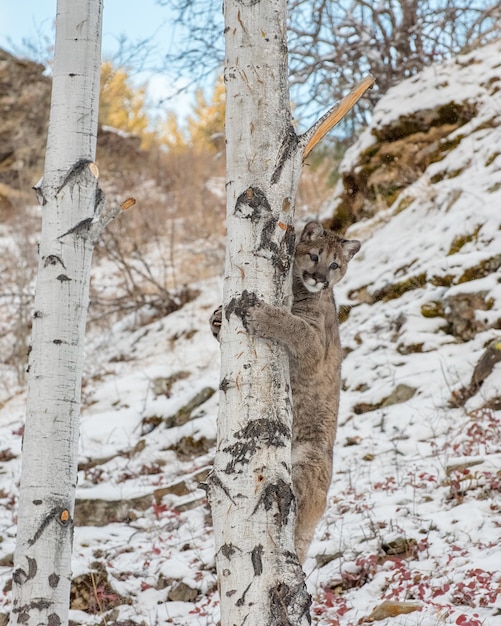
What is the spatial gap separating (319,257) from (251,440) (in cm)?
250

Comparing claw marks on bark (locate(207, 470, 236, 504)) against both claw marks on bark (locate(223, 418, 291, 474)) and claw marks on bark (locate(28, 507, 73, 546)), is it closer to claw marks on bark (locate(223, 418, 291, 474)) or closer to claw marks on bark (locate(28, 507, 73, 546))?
claw marks on bark (locate(223, 418, 291, 474))

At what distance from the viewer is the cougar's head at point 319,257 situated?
4500 mm

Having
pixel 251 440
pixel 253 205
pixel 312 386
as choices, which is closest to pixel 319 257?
pixel 312 386

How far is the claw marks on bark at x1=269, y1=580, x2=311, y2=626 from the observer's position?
7.84 ft

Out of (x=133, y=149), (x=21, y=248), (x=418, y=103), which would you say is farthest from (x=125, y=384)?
(x=133, y=149)

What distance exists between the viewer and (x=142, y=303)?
1277cm

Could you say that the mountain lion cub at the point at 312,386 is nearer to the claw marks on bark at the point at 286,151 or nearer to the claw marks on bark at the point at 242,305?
the claw marks on bark at the point at 242,305

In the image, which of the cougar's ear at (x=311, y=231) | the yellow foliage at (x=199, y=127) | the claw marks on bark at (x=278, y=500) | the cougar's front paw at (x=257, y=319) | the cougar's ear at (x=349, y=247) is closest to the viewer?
the claw marks on bark at (x=278, y=500)

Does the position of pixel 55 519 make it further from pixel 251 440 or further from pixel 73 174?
pixel 73 174

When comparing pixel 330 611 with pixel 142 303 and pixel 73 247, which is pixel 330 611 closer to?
pixel 73 247

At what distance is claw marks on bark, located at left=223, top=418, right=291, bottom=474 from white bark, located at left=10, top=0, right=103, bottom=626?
970 mm

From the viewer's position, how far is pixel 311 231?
498cm

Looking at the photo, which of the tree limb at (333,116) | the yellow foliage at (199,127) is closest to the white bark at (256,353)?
the tree limb at (333,116)

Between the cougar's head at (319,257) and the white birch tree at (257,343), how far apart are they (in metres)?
1.51
